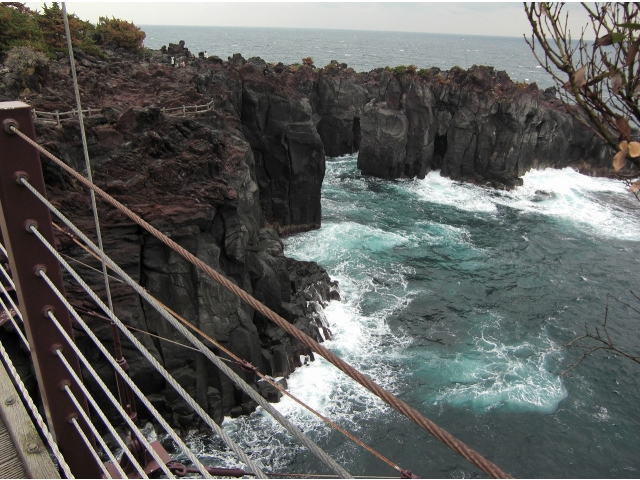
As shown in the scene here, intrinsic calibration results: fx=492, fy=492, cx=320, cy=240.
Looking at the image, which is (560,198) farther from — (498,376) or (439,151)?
(498,376)

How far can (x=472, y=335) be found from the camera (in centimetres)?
2830

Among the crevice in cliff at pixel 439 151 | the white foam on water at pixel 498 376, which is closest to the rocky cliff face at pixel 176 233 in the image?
the white foam on water at pixel 498 376

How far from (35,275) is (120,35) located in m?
55.6

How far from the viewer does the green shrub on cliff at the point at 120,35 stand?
51.7 metres

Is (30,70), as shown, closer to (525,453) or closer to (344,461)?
(344,461)

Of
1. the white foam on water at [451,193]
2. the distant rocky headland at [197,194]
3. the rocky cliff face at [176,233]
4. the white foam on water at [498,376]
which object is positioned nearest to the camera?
the rocky cliff face at [176,233]

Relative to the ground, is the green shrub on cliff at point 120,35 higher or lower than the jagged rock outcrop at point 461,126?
higher

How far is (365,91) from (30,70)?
41.0 meters

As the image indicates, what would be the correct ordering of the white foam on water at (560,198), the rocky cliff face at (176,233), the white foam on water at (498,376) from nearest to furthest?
the rocky cliff face at (176,233)
the white foam on water at (498,376)
the white foam on water at (560,198)

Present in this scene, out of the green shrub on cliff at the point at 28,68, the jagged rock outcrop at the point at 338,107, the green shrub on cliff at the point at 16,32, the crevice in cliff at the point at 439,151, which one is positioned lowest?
the crevice in cliff at the point at 439,151

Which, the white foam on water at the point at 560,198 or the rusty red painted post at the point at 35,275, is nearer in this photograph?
the rusty red painted post at the point at 35,275

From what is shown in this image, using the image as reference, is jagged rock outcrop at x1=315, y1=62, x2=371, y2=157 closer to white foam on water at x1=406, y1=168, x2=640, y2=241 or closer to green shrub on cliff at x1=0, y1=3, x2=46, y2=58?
white foam on water at x1=406, y1=168, x2=640, y2=241

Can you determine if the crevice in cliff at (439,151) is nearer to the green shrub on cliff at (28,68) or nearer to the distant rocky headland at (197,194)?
the distant rocky headland at (197,194)

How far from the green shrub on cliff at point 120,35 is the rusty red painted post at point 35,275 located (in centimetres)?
5485
